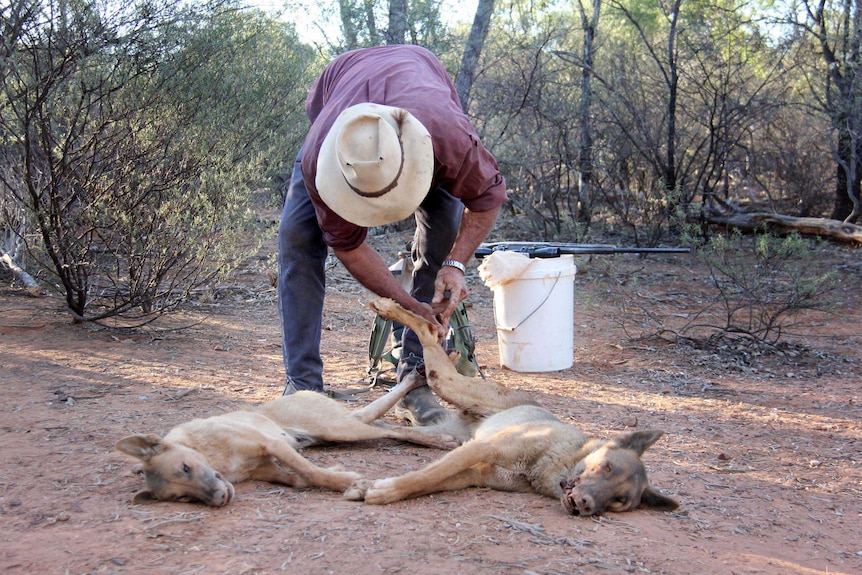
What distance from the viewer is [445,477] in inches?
134

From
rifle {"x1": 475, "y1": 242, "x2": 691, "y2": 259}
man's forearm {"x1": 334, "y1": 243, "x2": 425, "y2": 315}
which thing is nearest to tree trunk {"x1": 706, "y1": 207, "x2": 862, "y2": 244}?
rifle {"x1": 475, "y1": 242, "x2": 691, "y2": 259}

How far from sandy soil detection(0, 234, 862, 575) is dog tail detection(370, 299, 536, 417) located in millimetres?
386

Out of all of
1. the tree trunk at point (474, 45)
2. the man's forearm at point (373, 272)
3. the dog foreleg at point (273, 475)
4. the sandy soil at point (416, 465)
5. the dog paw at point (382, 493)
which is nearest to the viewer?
the sandy soil at point (416, 465)

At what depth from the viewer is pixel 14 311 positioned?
23.6 ft

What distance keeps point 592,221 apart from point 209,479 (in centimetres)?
1054

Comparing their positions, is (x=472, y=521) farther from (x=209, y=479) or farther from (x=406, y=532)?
(x=209, y=479)

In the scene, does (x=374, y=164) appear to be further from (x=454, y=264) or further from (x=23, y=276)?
(x=23, y=276)

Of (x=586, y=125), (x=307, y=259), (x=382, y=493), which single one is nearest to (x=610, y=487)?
(x=382, y=493)

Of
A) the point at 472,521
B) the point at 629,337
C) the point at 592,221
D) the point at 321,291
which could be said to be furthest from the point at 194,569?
the point at 592,221

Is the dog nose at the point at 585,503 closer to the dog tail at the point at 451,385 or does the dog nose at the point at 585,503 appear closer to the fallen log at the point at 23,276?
the dog tail at the point at 451,385

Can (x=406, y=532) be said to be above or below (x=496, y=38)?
below

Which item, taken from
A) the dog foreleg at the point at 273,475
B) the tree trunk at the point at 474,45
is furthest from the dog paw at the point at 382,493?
the tree trunk at the point at 474,45

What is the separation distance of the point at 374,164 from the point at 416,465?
57.9 inches

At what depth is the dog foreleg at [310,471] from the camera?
3449mm
